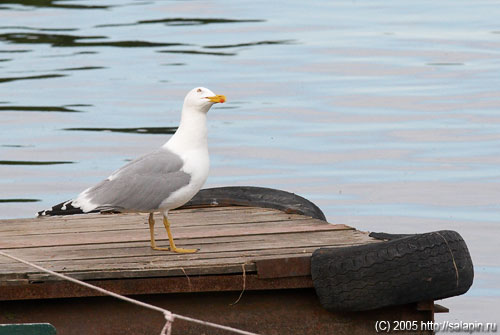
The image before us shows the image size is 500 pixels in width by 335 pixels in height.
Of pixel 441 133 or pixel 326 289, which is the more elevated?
pixel 326 289

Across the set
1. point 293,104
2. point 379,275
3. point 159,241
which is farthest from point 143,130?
point 379,275

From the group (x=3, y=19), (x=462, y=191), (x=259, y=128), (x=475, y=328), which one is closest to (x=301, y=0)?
(x=3, y=19)

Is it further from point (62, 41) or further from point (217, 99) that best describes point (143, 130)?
point (217, 99)

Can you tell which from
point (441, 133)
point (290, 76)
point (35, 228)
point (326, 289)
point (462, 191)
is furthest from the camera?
point (290, 76)

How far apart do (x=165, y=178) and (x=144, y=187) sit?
16 centimetres

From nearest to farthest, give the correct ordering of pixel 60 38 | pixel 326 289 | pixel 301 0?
pixel 326 289 < pixel 60 38 < pixel 301 0

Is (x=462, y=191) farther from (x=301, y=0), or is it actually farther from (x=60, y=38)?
(x=301, y=0)

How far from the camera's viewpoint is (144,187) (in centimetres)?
811

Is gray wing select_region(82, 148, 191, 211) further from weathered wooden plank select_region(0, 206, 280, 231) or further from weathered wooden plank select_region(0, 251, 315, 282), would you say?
weathered wooden plank select_region(0, 206, 280, 231)

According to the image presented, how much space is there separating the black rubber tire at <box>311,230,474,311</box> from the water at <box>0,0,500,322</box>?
3538 millimetres

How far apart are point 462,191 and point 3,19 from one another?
2025cm

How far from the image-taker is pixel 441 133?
1958 cm

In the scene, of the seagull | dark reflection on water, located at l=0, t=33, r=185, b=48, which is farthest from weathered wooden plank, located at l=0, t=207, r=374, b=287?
dark reflection on water, located at l=0, t=33, r=185, b=48

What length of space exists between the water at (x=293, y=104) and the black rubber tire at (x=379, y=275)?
11.6 ft
